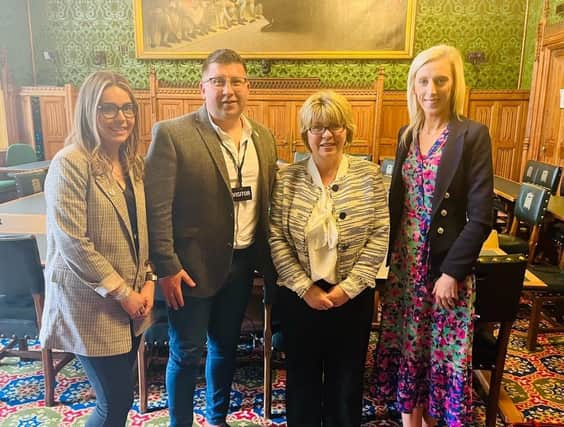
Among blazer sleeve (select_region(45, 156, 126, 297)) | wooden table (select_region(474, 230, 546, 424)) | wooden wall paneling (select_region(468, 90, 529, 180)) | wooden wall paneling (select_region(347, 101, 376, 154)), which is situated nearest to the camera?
blazer sleeve (select_region(45, 156, 126, 297))

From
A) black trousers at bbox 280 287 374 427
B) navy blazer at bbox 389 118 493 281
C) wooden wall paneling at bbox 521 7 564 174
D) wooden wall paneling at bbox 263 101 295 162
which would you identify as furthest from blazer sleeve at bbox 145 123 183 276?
wooden wall paneling at bbox 263 101 295 162

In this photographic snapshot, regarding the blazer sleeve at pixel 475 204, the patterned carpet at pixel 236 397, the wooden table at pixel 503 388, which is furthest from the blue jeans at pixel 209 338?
the wooden table at pixel 503 388

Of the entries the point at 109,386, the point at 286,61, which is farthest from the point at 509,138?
the point at 109,386

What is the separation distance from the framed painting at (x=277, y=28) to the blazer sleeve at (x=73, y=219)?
22.6 feet

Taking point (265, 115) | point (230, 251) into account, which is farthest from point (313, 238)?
point (265, 115)

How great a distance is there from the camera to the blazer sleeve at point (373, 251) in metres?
1.62

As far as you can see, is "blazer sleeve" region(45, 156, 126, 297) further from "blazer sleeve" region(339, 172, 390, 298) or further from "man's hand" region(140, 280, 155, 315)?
"blazer sleeve" region(339, 172, 390, 298)

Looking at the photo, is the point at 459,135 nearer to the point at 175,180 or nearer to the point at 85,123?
the point at 175,180

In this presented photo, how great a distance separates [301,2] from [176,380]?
7189 mm

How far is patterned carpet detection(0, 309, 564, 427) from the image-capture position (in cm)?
226

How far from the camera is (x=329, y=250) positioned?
1.63m

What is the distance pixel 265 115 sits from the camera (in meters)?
7.48

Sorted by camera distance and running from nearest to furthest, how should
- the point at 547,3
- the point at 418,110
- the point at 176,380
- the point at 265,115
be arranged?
the point at 418,110 < the point at 176,380 < the point at 547,3 < the point at 265,115

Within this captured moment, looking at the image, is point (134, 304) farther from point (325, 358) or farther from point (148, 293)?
point (325, 358)
